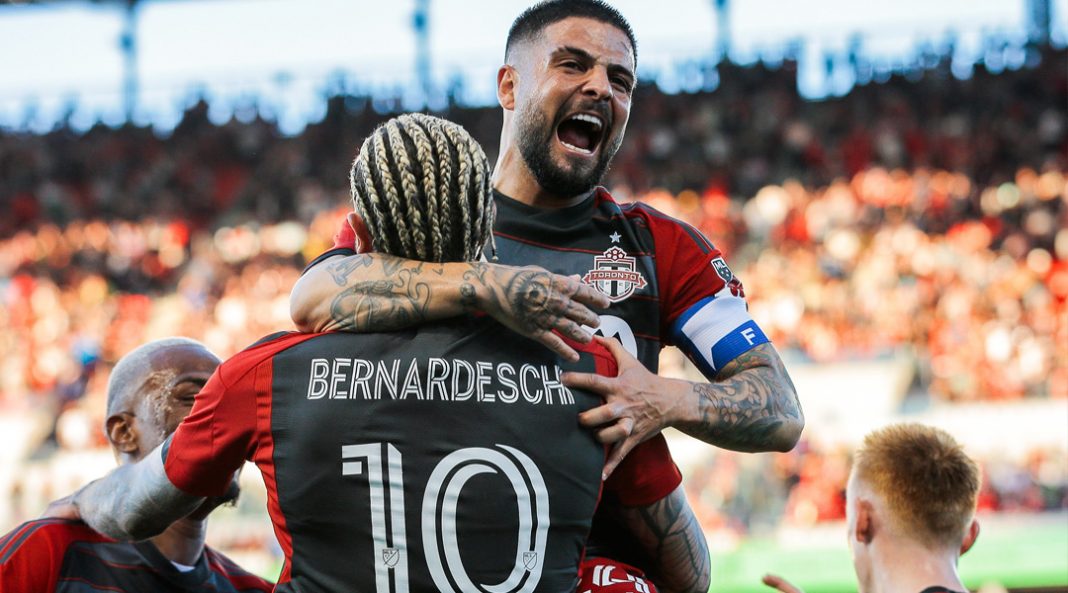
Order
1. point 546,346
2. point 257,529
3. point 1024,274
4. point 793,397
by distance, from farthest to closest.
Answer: point 1024,274
point 257,529
point 793,397
point 546,346

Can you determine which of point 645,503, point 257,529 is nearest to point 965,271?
point 257,529

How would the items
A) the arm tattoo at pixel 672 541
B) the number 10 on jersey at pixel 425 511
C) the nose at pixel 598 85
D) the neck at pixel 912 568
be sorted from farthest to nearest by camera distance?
the nose at pixel 598 85 < the neck at pixel 912 568 < the arm tattoo at pixel 672 541 < the number 10 on jersey at pixel 425 511

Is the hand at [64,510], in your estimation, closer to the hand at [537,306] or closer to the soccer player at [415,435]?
the soccer player at [415,435]

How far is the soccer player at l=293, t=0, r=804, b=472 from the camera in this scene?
2240 mm

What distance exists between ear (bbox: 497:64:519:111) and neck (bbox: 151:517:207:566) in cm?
145

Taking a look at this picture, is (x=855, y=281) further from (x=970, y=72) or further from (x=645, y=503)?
(x=645, y=503)

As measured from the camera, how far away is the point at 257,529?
41.9 ft

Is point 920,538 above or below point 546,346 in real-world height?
below

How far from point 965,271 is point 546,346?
49.0ft

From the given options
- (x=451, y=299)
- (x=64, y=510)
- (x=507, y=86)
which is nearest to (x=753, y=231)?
(x=507, y=86)

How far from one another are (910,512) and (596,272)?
1.05 meters

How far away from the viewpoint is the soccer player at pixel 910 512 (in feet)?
10.1

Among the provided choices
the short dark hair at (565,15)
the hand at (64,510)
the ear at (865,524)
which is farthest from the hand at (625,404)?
the hand at (64,510)

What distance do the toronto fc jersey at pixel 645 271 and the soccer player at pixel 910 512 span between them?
25.0 inches
